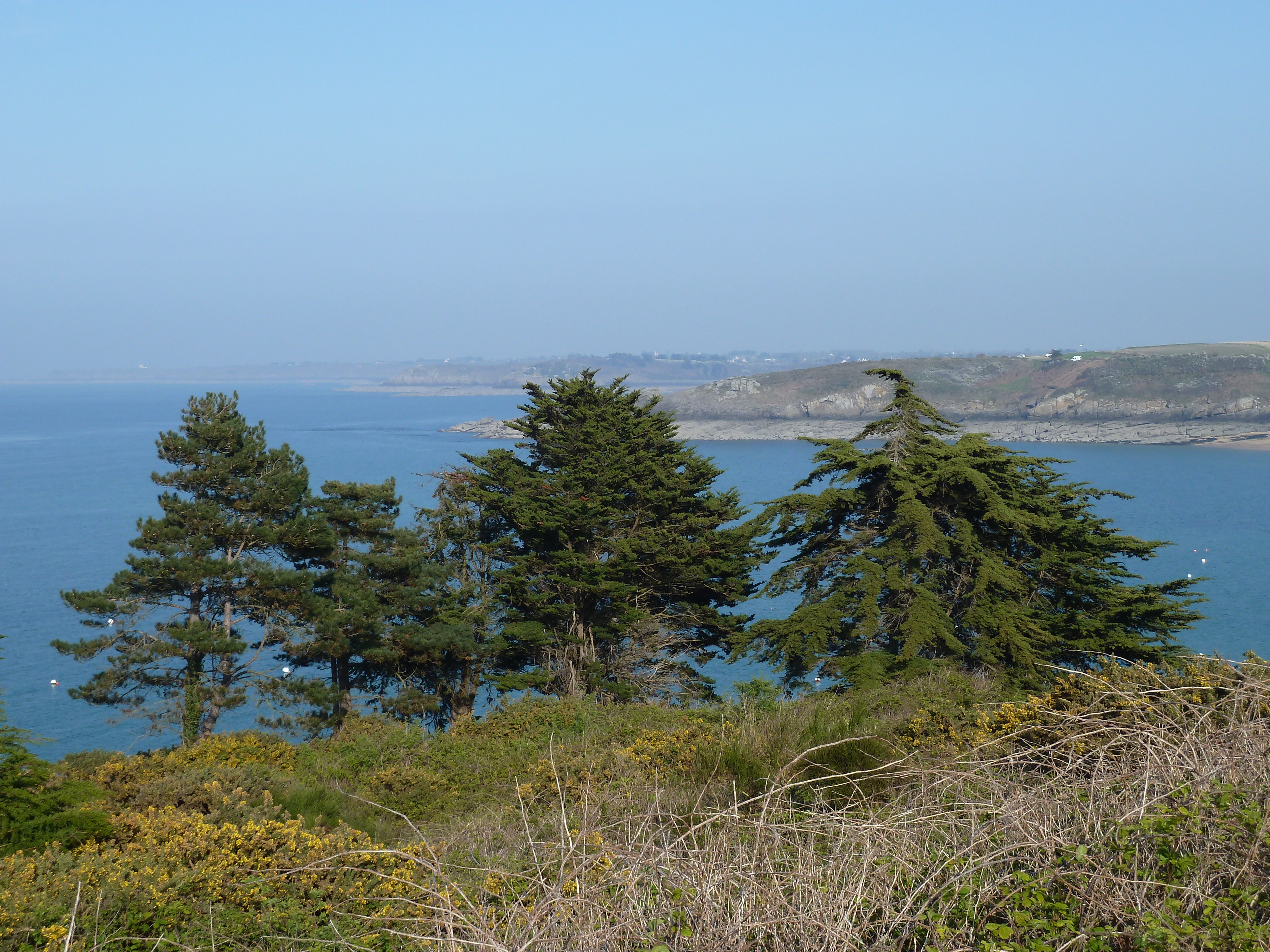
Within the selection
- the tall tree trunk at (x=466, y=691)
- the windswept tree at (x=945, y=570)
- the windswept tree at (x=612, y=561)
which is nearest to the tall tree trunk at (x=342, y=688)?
the tall tree trunk at (x=466, y=691)

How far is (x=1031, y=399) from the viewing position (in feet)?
458

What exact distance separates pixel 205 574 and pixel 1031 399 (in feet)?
458

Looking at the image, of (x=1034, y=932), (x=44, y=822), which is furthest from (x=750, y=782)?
(x=44, y=822)

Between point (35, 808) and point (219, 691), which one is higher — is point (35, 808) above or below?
above

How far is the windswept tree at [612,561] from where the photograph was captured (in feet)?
69.5

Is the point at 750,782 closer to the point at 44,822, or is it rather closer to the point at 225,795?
the point at 225,795

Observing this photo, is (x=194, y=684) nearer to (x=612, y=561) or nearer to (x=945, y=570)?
(x=612, y=561)

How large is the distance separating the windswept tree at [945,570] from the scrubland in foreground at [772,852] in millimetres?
8251

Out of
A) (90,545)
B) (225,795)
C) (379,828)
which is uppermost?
(225,795)

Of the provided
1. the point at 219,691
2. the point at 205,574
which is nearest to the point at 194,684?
the point at 219,691

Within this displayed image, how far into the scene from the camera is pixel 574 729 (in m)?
11.1

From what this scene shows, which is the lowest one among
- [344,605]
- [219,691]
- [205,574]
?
[219,691]

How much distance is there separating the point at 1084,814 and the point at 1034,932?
837mm

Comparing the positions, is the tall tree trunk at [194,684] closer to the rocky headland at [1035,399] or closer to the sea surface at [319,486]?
the sea surface at [319,486]
